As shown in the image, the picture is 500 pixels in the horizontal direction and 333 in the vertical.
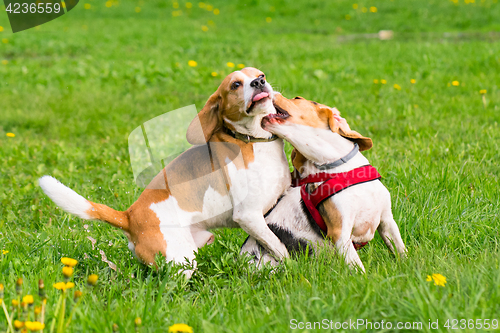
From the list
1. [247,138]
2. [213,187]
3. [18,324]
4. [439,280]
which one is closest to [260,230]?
[213,187]

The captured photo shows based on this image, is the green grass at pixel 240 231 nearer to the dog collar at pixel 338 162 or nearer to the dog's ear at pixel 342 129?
the dog collar at pixel 338 162

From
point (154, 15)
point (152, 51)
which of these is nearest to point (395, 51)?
point (152, 51)

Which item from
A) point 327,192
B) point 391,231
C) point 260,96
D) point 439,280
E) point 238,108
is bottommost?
point 391,231

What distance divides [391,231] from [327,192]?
0.47 metres

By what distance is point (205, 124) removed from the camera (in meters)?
2.77

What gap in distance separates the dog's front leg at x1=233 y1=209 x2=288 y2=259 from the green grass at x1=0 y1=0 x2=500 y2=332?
4.9 inches

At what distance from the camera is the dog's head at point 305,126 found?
8.27 ft

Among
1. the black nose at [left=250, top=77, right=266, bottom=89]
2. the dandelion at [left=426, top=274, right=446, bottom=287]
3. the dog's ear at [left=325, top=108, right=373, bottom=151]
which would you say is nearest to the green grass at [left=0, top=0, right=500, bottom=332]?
the dandelion at [left=426, top=274, right=446, bottom=287]

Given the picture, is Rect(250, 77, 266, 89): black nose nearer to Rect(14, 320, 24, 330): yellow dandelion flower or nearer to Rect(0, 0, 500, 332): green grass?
Rect(0, 0, 500, 332): green grass

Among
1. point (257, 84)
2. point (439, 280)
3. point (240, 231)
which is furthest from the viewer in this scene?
point (240, 231)

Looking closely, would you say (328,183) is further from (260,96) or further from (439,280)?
(439,280)

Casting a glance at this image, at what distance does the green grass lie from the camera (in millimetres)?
2045

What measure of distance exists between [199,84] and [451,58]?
4.31 m

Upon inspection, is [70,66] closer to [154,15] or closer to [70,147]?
[70,147]
